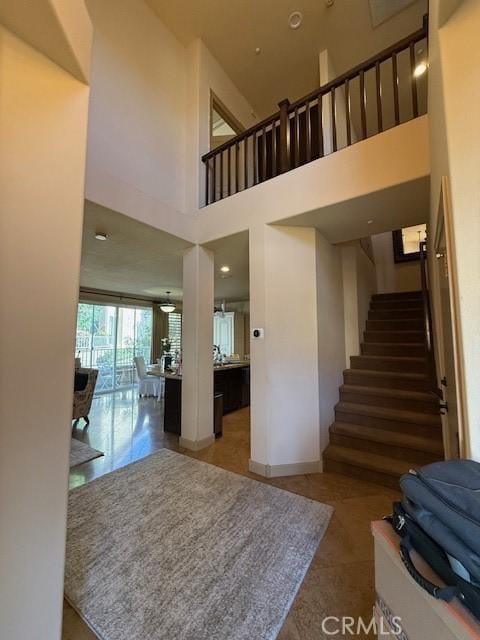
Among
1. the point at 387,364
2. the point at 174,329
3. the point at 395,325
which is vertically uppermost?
the point at 174,329

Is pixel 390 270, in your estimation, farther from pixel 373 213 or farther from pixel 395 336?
pixel 373 213

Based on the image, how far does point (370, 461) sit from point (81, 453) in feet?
10.7

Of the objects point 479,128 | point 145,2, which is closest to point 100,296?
point 145,2

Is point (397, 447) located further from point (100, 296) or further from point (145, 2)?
point (100, 296)

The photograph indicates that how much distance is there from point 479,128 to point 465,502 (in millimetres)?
1333

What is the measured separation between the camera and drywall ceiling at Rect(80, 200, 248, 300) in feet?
9.53

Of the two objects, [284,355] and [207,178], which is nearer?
[284,355]

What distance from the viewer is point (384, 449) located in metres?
2.74

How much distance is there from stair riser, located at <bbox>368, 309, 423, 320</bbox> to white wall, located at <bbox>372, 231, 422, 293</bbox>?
1498 millimetres

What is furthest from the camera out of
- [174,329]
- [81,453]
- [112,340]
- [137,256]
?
[174,329]

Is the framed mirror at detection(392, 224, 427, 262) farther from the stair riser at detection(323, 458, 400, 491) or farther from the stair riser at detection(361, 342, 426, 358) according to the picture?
the stair riser at detection(323, 458, 400, 491)

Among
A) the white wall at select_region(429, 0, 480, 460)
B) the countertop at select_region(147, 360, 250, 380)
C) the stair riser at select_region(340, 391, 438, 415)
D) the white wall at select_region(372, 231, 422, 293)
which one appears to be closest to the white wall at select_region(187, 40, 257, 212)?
the countertop at select_region(147, 360, 250, 380)

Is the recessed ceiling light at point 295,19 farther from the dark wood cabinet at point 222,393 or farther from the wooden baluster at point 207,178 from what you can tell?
the dark wood cabinet at point 222,393
